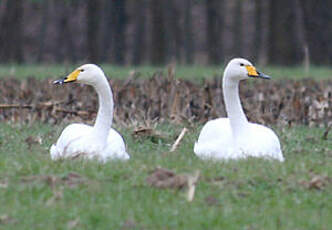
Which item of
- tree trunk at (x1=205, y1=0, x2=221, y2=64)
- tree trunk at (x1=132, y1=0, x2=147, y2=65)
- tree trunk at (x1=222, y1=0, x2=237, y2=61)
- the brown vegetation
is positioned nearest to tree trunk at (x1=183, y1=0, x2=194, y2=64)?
tree trunk at (x1=132, y1=0, x2=147, y2=65)

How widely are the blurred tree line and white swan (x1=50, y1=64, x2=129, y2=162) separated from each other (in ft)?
39.5

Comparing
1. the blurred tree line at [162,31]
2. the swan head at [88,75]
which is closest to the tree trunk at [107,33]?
the blurred tree line at [162,31]

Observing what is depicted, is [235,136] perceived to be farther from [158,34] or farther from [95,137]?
[158,34]

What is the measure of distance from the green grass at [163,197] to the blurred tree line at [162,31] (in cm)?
1331

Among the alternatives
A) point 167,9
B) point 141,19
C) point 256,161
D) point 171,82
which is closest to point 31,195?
point 256,161

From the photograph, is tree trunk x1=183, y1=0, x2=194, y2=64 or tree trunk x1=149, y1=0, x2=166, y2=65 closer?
tree trunk x1=149, y1=0, x2=166, y2=65

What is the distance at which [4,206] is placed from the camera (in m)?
6.76

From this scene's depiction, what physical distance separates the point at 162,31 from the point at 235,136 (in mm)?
23745

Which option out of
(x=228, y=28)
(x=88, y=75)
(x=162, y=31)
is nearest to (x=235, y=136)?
(x=88, y=75)

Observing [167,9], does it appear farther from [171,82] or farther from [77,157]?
[77,157]

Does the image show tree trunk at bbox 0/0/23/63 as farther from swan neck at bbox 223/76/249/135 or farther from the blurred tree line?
swan neck at bbox 223/76/249/135

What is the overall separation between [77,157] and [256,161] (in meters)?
1.66

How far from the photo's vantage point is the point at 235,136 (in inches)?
368

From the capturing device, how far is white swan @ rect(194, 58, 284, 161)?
9047 mm
